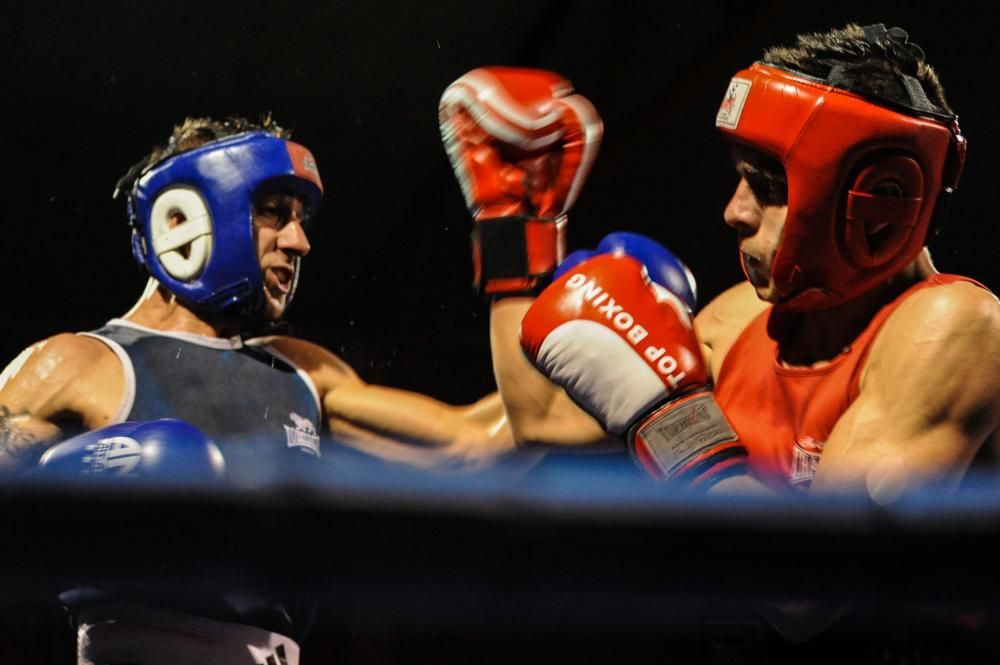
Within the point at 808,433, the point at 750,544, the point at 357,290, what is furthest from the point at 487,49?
the point at 750,544

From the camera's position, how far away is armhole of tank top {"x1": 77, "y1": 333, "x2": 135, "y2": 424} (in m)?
2.17

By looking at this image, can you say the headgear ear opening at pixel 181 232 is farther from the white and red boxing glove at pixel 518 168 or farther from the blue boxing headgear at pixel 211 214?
the white and red boxing glove at pixel 518 168

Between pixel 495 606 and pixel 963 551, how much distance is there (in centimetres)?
23

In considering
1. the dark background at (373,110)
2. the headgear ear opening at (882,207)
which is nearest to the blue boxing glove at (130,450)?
the headgear ear opening at (882,207)

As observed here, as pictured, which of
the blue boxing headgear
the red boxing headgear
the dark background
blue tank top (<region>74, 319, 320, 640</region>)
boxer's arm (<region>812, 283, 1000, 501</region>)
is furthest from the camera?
the dark background

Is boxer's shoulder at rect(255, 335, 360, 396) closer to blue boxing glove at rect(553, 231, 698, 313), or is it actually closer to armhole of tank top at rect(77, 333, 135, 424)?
armhole of tank top at rect(77, 333, 135, 424)

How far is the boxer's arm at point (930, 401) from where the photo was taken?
1418 mm

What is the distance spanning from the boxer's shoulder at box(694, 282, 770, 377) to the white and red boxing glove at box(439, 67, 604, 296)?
310 mm

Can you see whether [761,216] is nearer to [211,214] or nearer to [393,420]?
[393,420]

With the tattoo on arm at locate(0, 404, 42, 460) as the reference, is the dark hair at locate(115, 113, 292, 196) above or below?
above

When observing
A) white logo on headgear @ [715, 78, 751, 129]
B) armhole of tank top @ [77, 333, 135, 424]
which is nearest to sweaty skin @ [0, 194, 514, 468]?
armhole of tank top @ [77, 333, 135, 424]

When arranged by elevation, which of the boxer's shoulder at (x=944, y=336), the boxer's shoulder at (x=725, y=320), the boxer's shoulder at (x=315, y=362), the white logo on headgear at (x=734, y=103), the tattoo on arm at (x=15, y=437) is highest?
the white logo on headgear at (x=734, y=103)

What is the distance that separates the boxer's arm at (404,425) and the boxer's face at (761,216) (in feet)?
2.85

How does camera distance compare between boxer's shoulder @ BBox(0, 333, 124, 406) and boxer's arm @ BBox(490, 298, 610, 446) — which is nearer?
boxer's arm @ BBox(490, 298, 610, 446)
